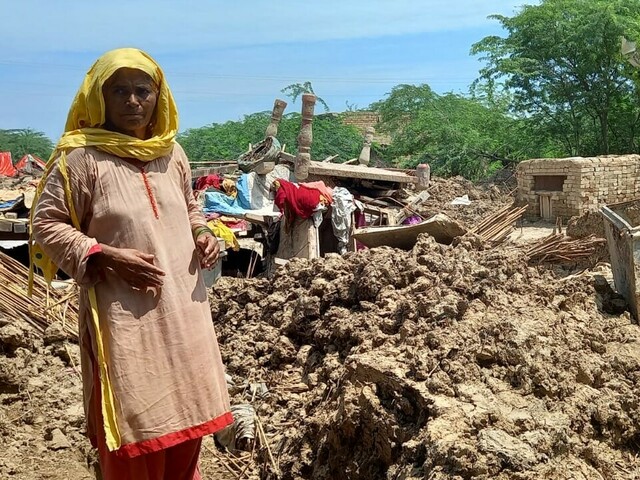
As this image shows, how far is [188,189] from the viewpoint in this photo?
2.72 meters

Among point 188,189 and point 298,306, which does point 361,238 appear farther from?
point 188,189

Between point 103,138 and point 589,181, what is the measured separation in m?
12.6

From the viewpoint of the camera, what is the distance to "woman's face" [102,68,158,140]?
2.38 m

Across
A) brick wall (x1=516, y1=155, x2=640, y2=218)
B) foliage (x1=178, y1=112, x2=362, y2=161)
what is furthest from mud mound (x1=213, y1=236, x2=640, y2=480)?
foliage (x1=178, y1=112, x2=362, y2=161)

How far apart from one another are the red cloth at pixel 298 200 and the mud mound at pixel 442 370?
3778 millimetres

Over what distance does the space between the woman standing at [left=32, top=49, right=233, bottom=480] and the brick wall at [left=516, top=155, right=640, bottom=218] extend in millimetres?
12266

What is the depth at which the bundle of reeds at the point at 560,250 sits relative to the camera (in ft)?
22.4

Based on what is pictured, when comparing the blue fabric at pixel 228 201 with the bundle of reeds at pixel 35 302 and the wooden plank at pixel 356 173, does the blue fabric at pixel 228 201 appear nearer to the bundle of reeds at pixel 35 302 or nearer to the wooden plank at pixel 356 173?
the wooden plank at pixel 356 173

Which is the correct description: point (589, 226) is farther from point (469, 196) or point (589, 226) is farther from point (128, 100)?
point (469, 196)

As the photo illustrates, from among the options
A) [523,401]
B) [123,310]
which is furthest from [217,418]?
[523,401]

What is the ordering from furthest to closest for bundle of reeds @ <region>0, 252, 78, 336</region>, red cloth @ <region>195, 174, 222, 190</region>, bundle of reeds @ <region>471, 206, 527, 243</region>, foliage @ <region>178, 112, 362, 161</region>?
foliage @ <region>178, 112, 362, 161</region> → red cloth @ <region>195, 174, 222, 190</region> → bundle of reeds @ <region>471, 206, 527, 243</region> → bundle of reeds @ <region>0, 252, 78, 336</region>

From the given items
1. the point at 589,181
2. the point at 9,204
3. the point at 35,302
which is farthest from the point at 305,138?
the point at 35,302

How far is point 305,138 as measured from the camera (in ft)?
39.1

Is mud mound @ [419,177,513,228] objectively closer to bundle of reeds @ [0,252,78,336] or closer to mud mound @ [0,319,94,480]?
bundle of reeds @ [0,252,78,336]
